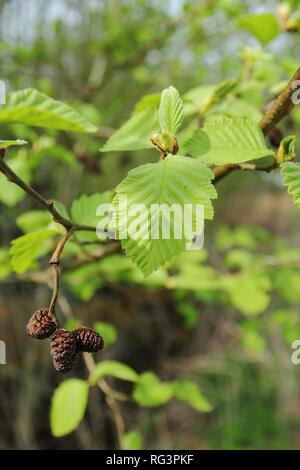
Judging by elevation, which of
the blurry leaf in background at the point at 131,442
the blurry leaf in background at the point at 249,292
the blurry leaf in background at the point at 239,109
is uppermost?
the blurry leaf in background at the point at 239,109

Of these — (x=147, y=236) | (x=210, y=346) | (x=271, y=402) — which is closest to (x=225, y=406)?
(x=271, y=402)

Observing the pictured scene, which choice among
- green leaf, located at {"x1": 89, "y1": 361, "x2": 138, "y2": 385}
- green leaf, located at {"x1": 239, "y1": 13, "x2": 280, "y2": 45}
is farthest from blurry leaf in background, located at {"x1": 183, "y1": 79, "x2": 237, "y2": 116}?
green leaf, located at {"x1": 89, "y1": 361, "x2": 138, "y2": 385}

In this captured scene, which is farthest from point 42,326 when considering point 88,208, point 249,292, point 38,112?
point 249,292

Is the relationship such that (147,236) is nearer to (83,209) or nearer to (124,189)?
(124,189)

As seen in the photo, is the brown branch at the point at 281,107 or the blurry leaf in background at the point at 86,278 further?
the blurry leaf in background at the point at 86,278

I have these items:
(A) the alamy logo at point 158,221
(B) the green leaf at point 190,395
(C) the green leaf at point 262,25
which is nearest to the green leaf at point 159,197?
(A) the alamy logo at point 158,221

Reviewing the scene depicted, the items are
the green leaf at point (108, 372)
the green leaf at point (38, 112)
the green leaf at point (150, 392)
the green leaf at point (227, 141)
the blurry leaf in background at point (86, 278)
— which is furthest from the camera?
the blurry leaf in background at point (86, 278)

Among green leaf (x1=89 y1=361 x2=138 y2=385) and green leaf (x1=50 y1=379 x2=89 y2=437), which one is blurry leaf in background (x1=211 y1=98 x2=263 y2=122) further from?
green leaf (x1=50 y1=379 x2=89 y2=437)

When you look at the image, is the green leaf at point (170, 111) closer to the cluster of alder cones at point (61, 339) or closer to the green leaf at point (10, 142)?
the green leaf at point (10, 142)
